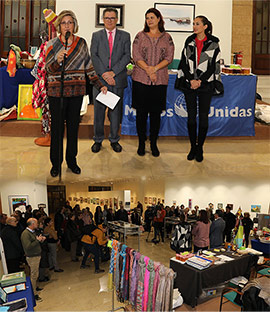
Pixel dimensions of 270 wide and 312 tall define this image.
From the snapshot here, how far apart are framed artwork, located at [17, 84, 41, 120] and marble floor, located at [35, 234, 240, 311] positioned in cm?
187

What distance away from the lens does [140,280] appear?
346 centimetres

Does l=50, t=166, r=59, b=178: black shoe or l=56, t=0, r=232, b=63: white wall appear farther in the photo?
l=56, t=0, r=232, b=63: white wall

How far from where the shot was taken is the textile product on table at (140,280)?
3285 millimetres

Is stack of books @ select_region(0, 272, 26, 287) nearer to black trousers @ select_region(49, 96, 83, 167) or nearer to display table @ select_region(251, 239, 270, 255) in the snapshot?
black trousers @ select_region(49, 96, 83, 167)

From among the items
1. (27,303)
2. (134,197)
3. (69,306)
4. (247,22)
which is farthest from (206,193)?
(247,22)

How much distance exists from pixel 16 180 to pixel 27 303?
1.08 metres

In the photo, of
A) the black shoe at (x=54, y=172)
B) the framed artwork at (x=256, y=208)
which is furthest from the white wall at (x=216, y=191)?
the black shoe at (x=54, y=172)

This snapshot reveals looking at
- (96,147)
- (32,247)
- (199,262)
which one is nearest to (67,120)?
(96,147)

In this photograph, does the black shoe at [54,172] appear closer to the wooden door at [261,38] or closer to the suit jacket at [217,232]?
the suit jacket at [217,232]

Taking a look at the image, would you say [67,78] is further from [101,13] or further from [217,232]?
[101,13]

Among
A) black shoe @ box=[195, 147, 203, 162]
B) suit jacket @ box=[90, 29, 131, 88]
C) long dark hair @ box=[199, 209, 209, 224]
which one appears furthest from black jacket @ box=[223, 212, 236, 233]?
suit jacket @ box=[90, 29, 131, 88]

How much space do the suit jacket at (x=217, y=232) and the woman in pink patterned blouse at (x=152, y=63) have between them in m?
1.18

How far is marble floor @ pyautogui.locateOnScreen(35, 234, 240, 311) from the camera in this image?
11.6 ft

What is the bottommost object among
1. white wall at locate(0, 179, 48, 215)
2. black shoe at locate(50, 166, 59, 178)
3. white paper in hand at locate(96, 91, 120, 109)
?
white wall at locate(0, 179, 48, 215)
